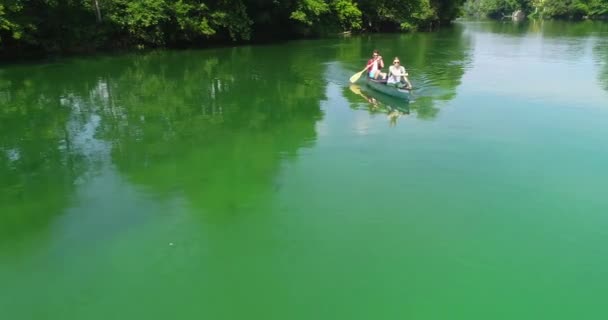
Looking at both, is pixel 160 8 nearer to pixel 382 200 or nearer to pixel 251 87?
pixel 251 87

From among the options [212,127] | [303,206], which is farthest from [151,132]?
[303,206]

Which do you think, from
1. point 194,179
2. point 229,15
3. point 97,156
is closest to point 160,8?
point 229,15

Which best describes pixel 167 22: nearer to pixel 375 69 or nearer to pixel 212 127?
pixel 375 69

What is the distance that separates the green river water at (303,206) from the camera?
221 inches

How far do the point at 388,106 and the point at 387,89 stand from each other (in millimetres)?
808

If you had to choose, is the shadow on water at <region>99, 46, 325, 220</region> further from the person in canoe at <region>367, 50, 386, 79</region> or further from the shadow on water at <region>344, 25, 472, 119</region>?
the shadow on water at <region>344, 25, 472, 119</region>

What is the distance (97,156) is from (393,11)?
130ft

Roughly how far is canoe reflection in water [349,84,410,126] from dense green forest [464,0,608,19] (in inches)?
2997

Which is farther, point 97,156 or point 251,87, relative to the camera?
point 251,87

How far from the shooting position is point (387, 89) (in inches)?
602

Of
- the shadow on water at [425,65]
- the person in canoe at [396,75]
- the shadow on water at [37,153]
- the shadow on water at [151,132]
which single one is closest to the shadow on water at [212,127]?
the shadow on water at [151,132]

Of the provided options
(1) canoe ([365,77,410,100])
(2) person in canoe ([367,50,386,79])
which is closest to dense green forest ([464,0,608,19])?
(2) person in canoe ([367,50,386,79])

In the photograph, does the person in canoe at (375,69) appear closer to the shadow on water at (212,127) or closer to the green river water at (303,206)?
A: the green river water at (303,206)

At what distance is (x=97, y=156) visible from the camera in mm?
10219
